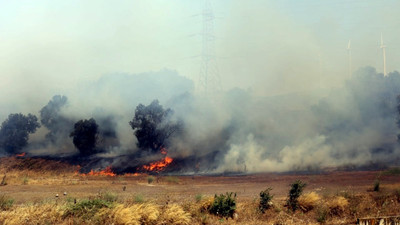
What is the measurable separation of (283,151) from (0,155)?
98.7 meters

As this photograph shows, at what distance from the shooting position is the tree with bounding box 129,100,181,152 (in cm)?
9162

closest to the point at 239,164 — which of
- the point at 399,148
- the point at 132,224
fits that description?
the point at 399,148

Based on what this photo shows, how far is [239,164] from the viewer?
272 feet

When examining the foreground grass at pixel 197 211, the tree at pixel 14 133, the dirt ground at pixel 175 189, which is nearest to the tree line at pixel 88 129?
the tree at pixel 14 133

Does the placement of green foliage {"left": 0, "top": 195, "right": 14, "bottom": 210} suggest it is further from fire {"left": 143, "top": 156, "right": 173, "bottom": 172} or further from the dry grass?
fire {"left": 143, "top": 156, "right": 173, "bottom": 172}

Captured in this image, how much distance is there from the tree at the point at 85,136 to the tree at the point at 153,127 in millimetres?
16221

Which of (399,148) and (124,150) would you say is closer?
(399,148)

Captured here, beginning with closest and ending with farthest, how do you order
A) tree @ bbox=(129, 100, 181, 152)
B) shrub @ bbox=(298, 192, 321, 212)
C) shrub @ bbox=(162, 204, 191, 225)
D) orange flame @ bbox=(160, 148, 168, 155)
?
shrub @ bbox=(162, 204, 191, 225) → shrub @ bbox=(298, 192, 321, 212) → tree @ bbox=(129, 100, 181, 152) → orange flame @ bbox=(160, 148, 168, 155)

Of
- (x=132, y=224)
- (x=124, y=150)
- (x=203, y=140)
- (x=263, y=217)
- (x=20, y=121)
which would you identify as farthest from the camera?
(x=20, y=121)

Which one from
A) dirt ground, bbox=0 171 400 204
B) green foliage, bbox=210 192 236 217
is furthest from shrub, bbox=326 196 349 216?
green foliage, bbox=210 192 236 217

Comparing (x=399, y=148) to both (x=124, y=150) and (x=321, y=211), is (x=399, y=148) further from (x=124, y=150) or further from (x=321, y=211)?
(x=124, y=150)

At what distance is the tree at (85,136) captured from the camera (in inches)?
3971

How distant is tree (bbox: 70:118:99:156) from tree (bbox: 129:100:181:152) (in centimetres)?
1622

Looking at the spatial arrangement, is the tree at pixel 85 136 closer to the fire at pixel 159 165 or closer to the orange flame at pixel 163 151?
the orange flame at pixel 163 151
